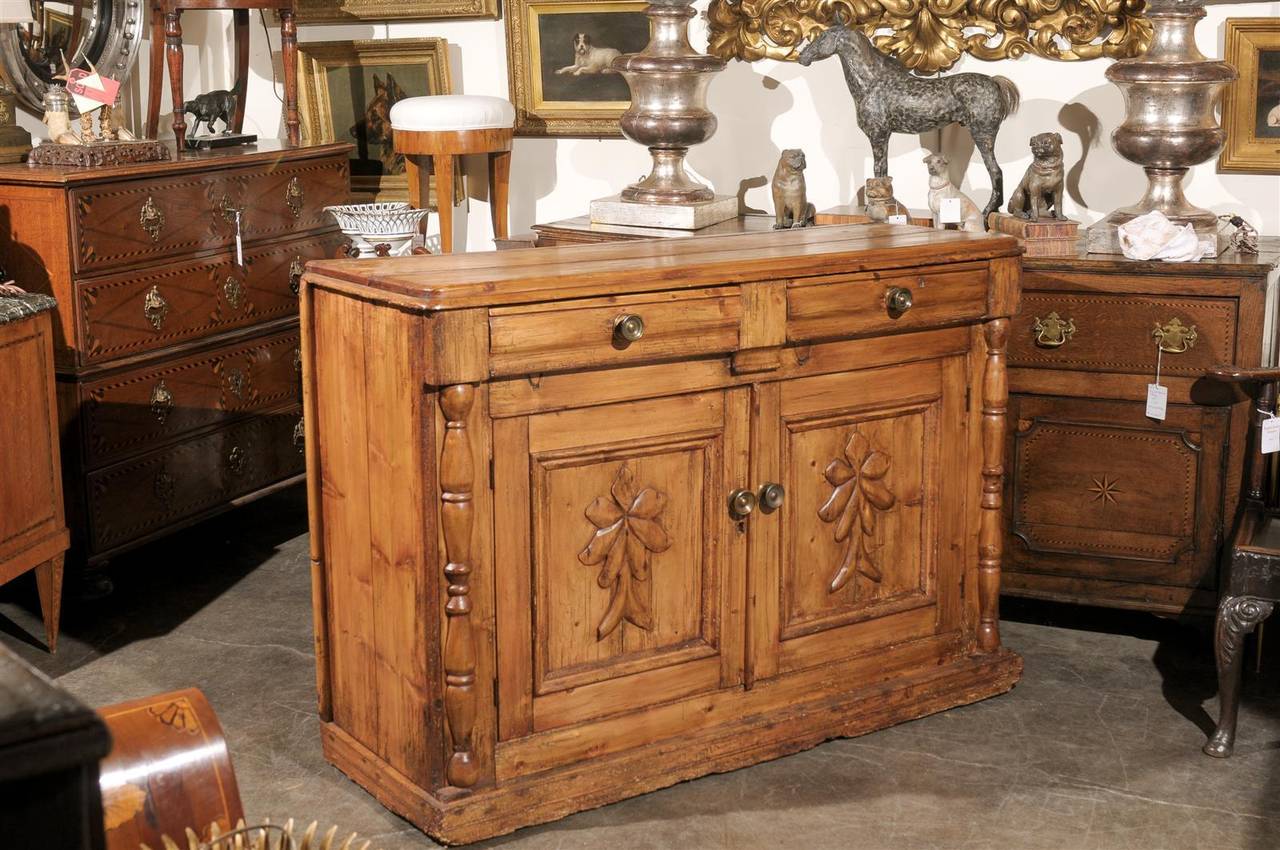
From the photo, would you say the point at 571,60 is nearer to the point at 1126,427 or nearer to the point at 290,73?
the point at 290,73

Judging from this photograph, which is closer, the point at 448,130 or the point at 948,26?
the point at 948,26

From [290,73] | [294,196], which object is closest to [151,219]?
[294,196]

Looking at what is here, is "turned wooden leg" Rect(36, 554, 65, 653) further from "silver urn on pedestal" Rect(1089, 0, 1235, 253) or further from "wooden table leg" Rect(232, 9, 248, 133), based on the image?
"silver urn on pedestal" Rect(1089, 0, 1235, 253)

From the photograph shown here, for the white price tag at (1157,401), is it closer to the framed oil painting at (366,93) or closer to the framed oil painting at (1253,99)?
the framed oil painting at (1253,99)

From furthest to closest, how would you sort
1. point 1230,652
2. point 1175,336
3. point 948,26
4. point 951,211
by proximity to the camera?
point 948,26 < point 951,211 < point 1175,336 < point 1230,652

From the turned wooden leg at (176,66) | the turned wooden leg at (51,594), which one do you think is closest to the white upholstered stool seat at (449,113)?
the turned wooden leg at (176,66)

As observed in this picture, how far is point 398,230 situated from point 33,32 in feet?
4.77

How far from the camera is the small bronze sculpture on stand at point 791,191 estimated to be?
15.7ft

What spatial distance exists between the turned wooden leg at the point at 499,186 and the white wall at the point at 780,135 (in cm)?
16

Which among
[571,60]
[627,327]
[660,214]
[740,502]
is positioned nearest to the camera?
[627,327]

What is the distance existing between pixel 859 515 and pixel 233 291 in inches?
97.6

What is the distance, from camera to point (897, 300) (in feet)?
12.0

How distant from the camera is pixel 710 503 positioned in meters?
3.54

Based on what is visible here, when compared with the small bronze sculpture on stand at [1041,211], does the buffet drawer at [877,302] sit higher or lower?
lower
